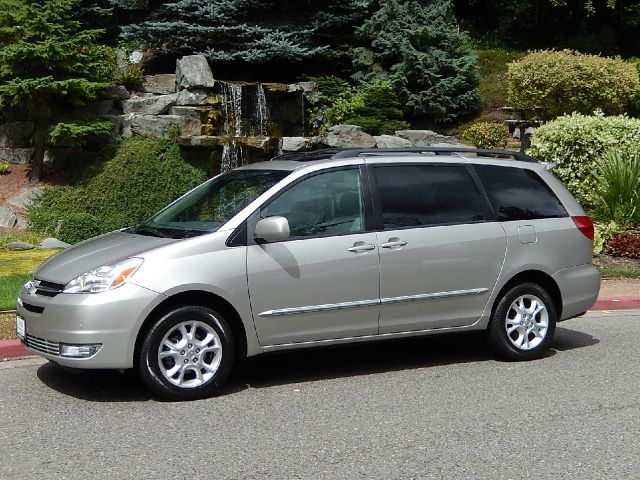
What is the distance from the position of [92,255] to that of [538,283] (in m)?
3.87

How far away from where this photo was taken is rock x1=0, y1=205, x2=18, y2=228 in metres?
16.1

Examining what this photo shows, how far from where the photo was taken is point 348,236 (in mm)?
7059

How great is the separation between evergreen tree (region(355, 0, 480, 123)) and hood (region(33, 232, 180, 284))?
15.4m

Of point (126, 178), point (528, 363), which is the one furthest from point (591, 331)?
point (126, 178)

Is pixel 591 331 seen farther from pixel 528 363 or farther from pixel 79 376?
pixel 79 376

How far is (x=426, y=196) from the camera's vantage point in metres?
7.56

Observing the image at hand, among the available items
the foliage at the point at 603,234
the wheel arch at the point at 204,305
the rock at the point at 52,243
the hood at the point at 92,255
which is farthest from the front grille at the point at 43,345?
the foliage at the point at 603,234

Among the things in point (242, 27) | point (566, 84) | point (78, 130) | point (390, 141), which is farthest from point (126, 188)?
point (566, 84)

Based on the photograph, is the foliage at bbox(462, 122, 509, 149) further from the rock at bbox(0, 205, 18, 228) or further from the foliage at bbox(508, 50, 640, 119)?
the rock at bbox(0, 205, 18, 228)

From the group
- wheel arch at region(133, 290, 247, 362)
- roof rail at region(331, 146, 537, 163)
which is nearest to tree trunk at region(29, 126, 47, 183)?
roof rail at region(331, 146, 537, 163)

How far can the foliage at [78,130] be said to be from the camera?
55.3ft

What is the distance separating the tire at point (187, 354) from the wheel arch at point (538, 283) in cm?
250

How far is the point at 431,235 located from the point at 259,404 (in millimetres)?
2021

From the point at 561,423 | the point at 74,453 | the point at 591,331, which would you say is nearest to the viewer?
the point at 74,453
